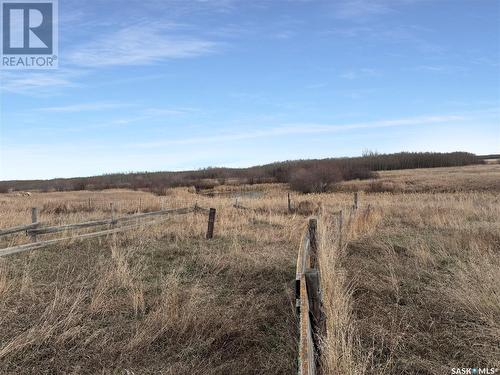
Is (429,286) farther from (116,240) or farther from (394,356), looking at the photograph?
(116,240)

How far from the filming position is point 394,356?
13.0 feet

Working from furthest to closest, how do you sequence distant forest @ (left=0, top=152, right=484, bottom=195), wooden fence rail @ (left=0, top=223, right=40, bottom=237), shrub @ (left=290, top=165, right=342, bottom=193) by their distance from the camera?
distant forest @ (left=0, top=152, right=484, bottom=195) → shrub @ (left=290, top=165, right=342, bottom=193) → wooden fence rail @ (left=0, top=223, right=40, bottom=237)

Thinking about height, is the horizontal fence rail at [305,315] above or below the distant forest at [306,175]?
below

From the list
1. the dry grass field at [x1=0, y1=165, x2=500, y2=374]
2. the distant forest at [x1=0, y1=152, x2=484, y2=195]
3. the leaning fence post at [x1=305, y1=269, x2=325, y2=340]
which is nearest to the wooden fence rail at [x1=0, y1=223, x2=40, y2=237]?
the dry grass field at [x1=0, y1=165, x2=500, y2=374]

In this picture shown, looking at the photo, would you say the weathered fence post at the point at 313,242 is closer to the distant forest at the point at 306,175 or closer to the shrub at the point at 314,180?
the shrub at the point at 314,180

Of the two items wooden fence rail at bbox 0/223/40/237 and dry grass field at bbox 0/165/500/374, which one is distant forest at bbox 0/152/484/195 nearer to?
wooden fence rail at bbox 0/223/40/237

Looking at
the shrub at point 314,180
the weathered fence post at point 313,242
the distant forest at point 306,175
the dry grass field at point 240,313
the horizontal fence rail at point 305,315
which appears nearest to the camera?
the horizontal fence rail at point 305,315

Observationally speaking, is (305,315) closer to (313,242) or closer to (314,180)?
(313,242)

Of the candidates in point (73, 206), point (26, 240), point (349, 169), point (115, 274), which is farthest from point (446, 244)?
point (349, 169)

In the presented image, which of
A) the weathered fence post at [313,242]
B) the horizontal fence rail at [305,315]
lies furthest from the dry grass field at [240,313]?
the horizontal fence rail at [305,315]

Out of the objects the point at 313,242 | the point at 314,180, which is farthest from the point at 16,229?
the point at 314,180

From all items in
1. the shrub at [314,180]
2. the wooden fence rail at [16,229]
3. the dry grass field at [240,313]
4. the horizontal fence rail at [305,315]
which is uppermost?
the shrub at [314,180]

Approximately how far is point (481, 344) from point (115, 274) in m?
5.02

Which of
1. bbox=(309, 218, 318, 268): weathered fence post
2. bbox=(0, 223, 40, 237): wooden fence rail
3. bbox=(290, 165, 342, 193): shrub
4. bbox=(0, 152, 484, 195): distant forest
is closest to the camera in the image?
bbox=(309, 218, 318, 268): weathered fence post
